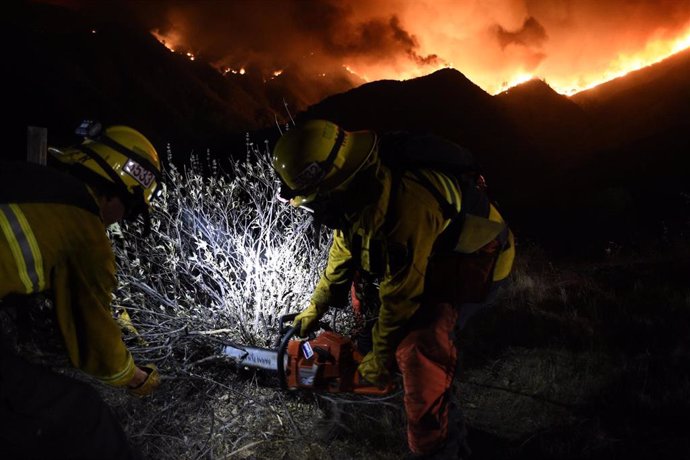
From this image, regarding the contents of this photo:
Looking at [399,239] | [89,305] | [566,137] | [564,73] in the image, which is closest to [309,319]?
[399,239]

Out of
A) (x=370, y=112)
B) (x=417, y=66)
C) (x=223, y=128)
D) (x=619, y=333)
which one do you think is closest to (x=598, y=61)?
(x=417, y=66)

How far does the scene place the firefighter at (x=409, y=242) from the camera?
2158 millimetres

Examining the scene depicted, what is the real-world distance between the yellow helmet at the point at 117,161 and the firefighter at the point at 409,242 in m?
0.62

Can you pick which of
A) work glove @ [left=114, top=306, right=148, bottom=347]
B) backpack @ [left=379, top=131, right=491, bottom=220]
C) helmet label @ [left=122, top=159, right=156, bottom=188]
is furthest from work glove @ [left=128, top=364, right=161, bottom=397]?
backpack @ [left=379, top=131, right=491, bottom=220]

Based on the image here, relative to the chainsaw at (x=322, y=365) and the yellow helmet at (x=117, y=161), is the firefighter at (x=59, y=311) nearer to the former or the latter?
the yellow helmet at (x=117, y=161)

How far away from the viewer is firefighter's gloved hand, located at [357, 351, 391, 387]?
2.32 m

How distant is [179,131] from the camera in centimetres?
2758

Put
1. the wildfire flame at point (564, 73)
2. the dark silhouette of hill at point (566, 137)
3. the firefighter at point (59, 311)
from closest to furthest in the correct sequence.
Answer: the firefighter at point (59, 311)
the dark silhouette of hill at point (566, 137)
the wildfire flame at point (564, 73)

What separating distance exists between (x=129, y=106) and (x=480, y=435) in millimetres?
30717

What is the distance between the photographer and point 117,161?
200 centimetres

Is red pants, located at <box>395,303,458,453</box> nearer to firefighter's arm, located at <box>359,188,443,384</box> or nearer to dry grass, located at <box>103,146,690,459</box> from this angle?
firefighter's arm, located at <box>359,188,443,384</box>

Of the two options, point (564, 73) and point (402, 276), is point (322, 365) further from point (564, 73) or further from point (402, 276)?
point (564, 73)

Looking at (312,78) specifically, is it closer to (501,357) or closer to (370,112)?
(370,112)

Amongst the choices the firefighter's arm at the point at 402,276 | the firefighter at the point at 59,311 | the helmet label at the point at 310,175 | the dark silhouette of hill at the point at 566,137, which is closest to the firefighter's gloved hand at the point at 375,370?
Answer: the firefighter's arm at the point at 402,276
